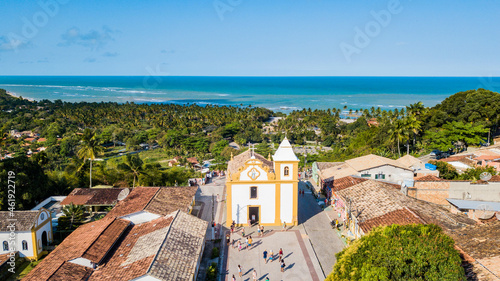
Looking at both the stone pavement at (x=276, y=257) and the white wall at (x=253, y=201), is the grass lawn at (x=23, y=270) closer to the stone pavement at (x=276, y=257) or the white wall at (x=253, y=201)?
the stone pavement at (x=276, y=257)

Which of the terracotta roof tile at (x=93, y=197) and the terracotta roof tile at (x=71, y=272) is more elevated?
the terracotta roof tile at (x=93, y=197)

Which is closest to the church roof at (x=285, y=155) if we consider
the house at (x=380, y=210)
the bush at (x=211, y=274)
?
the house at (x=380, y=210)

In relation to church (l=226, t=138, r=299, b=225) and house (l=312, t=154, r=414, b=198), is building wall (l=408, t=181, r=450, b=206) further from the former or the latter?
church (l=226, t=138, r=299, b=225)

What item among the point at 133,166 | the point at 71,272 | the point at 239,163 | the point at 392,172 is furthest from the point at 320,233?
the point at 133,166

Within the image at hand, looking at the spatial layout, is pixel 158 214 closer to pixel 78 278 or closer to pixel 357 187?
pixel 78 278

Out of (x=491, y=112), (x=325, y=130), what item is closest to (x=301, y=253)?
(x=491, y=112)

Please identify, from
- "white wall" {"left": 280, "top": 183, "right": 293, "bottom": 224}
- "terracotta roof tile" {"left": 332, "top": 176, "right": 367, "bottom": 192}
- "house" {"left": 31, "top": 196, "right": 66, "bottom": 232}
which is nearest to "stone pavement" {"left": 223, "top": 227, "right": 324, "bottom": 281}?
"white wall" {"left": 280, "top": 183, "right": 293, "bottom": 224}
